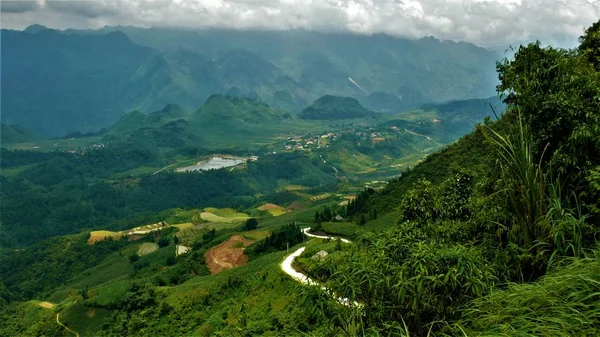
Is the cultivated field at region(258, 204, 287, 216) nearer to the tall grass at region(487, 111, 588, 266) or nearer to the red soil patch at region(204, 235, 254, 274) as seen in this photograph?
the red soil patch at region(204, 235, 254, 274)

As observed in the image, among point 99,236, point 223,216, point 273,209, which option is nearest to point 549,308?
point 99,236

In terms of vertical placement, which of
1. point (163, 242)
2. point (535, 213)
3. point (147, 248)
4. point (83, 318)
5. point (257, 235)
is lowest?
point (147, 248)

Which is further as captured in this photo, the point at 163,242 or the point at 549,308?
the point at 163,242

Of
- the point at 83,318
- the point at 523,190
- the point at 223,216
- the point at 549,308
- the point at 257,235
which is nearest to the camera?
the point at 549,308

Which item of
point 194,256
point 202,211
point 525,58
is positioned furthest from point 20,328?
point 202,211

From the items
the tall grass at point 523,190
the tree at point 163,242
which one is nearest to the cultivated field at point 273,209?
the tree at point 163,242

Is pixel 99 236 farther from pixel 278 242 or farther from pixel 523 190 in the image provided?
pixel 523 190

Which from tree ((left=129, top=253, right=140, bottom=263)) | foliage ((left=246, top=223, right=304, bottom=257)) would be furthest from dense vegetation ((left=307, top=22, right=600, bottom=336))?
tree ((left=129, top=253, right=140, bottom=263))

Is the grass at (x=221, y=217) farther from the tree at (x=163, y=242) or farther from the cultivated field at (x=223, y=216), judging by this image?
the tree at (x=163, y=242)

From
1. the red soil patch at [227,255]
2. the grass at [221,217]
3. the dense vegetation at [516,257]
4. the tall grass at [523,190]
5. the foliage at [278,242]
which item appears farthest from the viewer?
the grass at [221,217]

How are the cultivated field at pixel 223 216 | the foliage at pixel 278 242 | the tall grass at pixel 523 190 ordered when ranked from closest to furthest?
1. the tall grass at pixel 523 190
2. the foliage at pixel 278 242
3. the cultivated field at pixel 223 216
